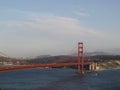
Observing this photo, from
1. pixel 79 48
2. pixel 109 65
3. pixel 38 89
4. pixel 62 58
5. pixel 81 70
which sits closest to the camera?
pixel 38 89

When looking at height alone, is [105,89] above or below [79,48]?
below

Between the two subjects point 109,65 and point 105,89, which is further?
point 109,65

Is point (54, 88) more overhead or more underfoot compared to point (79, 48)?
more underfoot

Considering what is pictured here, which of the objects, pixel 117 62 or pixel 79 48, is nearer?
pixel 79 48

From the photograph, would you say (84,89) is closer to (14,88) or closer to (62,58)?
(14,88)

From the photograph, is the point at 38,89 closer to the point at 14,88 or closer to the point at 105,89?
the point at 14,88

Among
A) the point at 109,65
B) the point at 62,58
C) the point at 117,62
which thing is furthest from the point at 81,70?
the point at 117,62

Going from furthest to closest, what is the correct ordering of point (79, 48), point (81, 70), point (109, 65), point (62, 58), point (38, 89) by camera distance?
point (109, 65)
point (62, 58)
point (79, 48)
point (81, 70)
point (38, 89)

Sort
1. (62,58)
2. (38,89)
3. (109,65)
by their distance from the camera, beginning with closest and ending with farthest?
(38,89), (62,58), (109,65)

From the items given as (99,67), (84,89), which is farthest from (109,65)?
(84,89)
